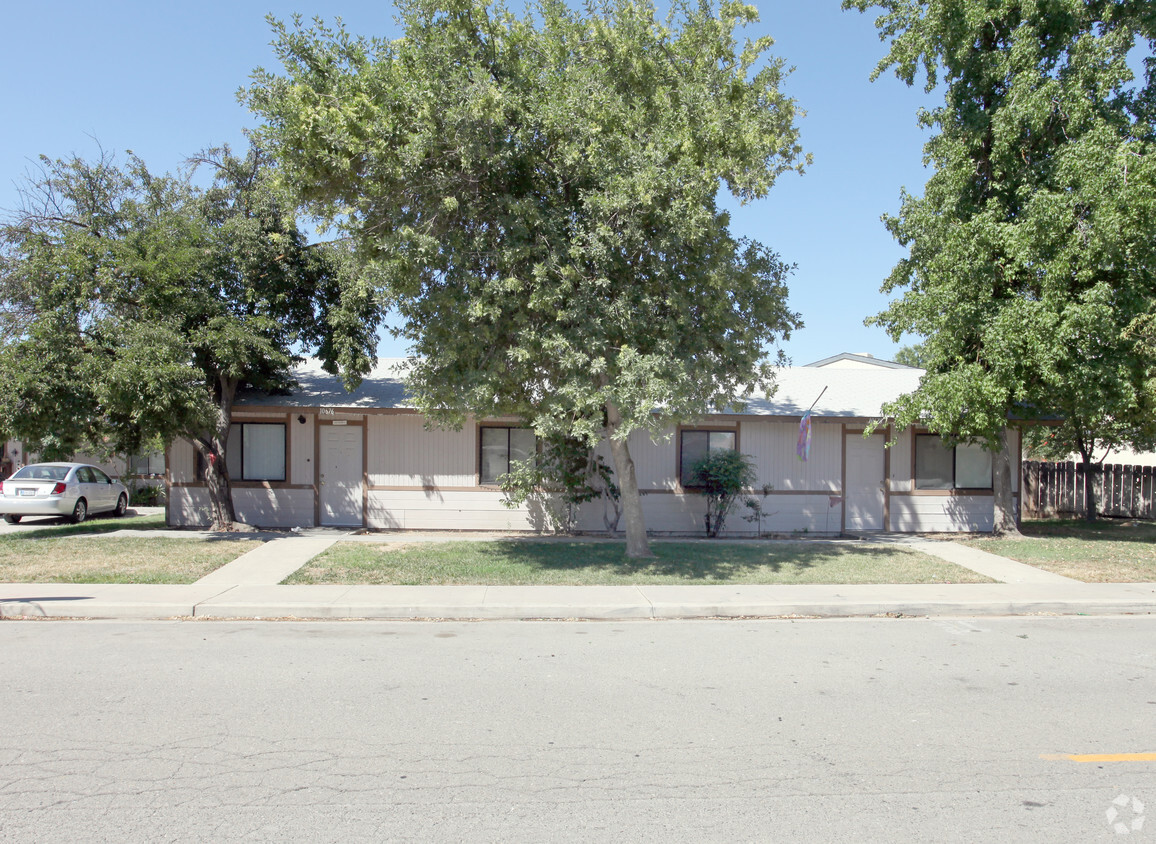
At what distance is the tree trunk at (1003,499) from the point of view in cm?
1627

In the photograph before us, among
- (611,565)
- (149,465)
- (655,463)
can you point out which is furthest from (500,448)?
(149,465)

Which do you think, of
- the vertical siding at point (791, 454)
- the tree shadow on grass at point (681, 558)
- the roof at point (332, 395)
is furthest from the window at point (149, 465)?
the vertical siding at point (791, 454)

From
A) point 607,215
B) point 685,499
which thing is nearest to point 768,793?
point 607,215

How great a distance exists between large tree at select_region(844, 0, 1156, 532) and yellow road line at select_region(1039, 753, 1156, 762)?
9234 millimetres

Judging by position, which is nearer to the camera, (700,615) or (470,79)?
(700,615)

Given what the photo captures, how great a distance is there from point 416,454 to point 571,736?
1199cm

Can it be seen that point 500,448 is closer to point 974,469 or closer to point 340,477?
point 340,477

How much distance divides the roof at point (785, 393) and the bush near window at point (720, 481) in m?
1.07

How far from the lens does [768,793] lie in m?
4.54

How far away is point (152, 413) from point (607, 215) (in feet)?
27.9

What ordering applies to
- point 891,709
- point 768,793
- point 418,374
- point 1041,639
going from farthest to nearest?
point 418,374 < point 1041,639 < point 891,709 < point 768,793

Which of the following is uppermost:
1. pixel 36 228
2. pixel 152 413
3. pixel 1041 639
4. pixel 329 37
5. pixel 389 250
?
pixel 329 37

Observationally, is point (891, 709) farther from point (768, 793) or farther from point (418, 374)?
point (418, 374)

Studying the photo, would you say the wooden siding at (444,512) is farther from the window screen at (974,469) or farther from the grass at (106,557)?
the window screen at (974,469)
